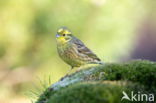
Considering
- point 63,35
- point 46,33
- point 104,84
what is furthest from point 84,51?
point 104,84

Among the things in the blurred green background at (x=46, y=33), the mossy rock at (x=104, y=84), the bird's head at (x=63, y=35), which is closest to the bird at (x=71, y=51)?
the bird's head at (x=63, y=35)

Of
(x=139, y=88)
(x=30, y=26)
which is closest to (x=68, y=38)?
(x=30, y=26)

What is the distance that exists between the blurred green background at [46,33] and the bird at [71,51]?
2.44ft

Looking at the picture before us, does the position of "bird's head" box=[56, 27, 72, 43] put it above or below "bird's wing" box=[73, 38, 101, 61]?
above

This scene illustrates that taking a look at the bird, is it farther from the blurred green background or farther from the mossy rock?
the mossy rock

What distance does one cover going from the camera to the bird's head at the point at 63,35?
14.9 ft

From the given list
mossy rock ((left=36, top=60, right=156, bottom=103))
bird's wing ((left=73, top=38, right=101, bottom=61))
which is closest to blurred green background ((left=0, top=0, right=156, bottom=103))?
bird's wing ((left=73, top=38, right=101, bottom=61))

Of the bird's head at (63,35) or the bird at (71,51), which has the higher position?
the bird's head at (63,35)

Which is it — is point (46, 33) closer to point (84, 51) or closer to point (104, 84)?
point (84, 51)

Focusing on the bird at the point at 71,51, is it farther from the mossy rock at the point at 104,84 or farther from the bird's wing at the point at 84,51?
the mossy rock at the point at 104,84

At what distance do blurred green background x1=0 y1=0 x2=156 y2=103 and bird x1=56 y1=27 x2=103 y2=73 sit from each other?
74 centimetres

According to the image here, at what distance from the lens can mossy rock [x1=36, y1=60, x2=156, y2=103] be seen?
2.51 metres

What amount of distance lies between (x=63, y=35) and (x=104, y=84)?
2.00 m

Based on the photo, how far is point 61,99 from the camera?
2.58 metres
